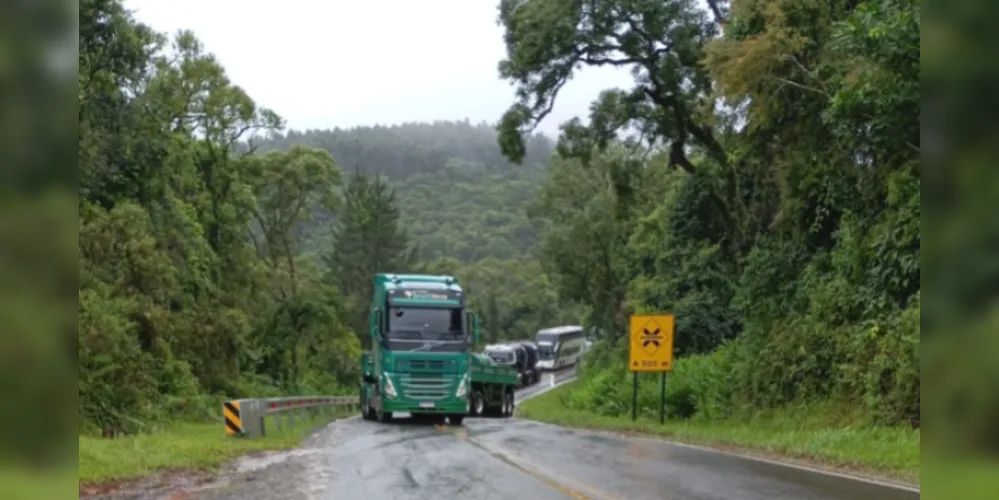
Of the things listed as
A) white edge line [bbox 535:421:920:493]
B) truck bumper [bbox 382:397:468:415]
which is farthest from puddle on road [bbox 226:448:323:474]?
truck bumper [bbox 382:397:468:415]

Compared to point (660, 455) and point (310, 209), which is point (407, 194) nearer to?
point (310, 209)

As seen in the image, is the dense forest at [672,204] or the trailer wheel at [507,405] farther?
the trailer wheel at [507,405]

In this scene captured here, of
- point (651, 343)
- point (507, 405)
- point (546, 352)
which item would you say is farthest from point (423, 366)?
point (546, 352)

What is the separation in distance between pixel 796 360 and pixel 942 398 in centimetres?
2295

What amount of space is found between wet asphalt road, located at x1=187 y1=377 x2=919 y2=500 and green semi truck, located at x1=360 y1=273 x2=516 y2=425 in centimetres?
700

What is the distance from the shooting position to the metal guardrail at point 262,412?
20.5m

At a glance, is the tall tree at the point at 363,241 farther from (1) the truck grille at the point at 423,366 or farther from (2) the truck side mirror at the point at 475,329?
(1) the truck grille at the point at 423,366

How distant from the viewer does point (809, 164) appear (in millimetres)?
25453

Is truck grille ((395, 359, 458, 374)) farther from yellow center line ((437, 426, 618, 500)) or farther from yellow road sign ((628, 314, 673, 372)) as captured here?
yellow center line ((437, 426, 618, 500))

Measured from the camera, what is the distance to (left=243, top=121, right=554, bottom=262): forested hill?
501 feet

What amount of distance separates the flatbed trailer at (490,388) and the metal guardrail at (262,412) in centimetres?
549

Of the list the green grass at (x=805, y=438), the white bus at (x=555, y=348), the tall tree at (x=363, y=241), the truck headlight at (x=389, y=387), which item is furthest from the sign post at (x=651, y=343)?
the tall tree at (x=363, y=241)

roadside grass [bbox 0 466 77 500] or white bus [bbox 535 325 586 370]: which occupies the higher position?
roadside grass [bbox 0 466 77 500]

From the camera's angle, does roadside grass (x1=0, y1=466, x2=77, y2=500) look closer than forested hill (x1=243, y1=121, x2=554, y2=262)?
Yes
